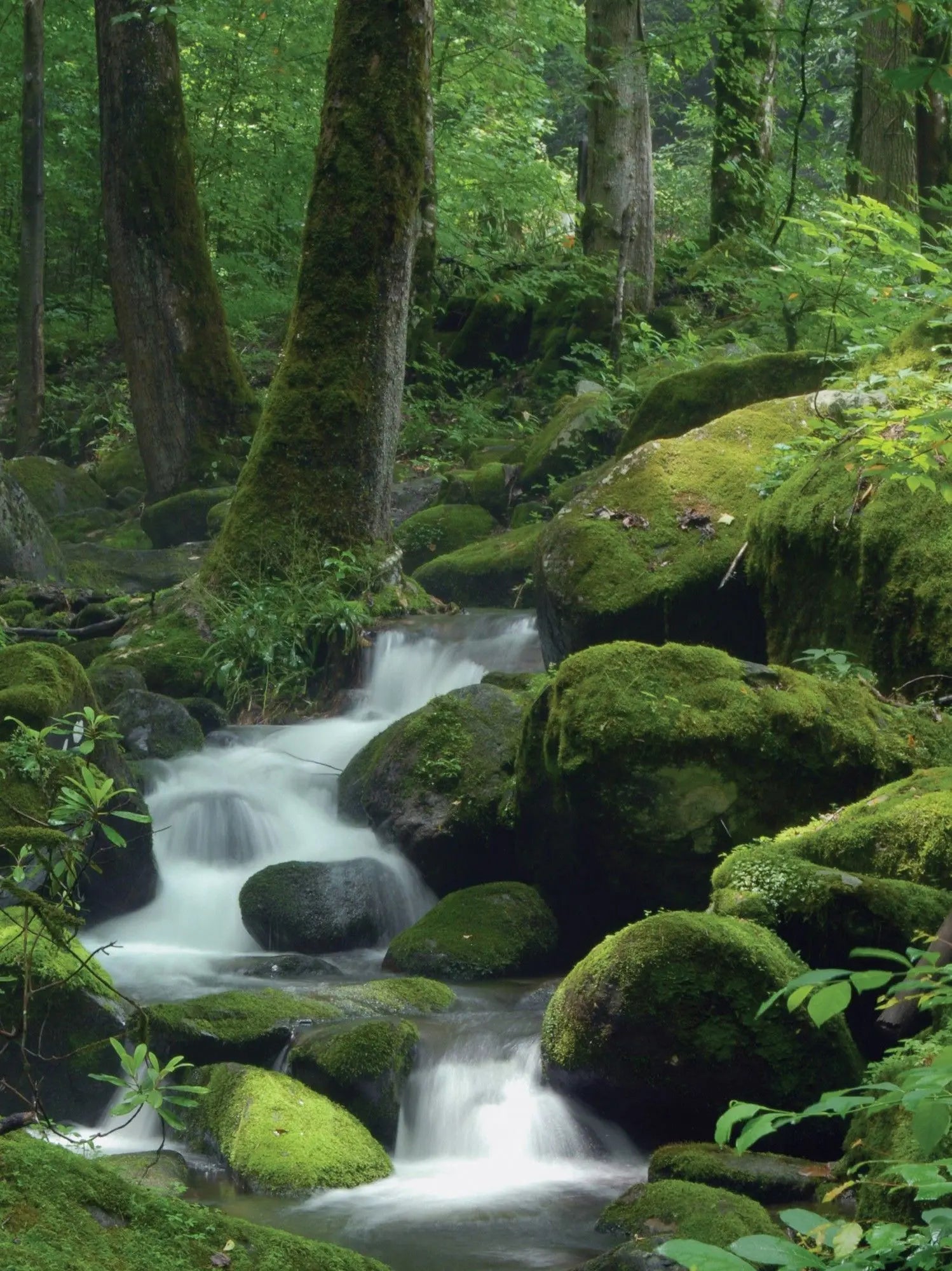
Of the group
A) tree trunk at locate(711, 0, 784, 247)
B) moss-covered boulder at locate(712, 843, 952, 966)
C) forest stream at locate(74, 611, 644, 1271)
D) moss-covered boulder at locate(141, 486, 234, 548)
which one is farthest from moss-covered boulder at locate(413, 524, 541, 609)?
moss-covered boulder at locate(712, 843, 952, 966)

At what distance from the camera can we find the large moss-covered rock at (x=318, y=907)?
24.9ft

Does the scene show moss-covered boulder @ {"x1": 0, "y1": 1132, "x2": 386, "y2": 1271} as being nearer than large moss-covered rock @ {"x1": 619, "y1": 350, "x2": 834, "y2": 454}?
Yes

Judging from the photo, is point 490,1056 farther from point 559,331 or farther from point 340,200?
point 559,331

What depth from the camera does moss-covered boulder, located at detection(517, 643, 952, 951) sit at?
6.50 meters

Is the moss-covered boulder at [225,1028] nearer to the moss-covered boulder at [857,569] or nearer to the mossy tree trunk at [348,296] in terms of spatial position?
the moss-covered boulder at [857,569]

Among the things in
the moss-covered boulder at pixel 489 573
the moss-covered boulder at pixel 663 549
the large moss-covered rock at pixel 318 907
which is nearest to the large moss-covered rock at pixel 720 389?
the moss-covered boulder at pixel 663 549

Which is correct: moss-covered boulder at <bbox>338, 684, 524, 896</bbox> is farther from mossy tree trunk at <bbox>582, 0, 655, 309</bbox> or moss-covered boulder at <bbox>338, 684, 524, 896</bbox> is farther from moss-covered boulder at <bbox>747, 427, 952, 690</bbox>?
mossy tree trunk at <bbox>582, 0, 655, 309</bbox>

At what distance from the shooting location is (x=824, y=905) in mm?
5180

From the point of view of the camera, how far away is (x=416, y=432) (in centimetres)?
1686

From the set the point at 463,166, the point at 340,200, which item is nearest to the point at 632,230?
the point at 463,166

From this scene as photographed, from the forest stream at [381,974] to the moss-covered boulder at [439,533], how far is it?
7.57ft

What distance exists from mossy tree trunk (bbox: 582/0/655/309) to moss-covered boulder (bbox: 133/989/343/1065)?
42.2ft

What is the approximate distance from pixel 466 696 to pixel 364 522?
341 centimetres

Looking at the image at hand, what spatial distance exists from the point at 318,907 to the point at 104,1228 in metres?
5.63
